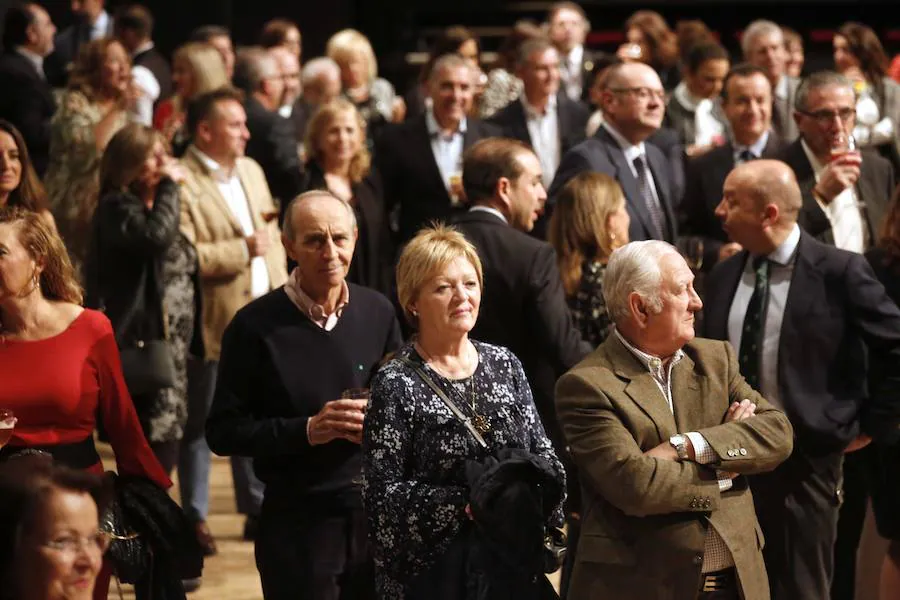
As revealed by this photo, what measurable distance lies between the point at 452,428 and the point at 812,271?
5.39 feet

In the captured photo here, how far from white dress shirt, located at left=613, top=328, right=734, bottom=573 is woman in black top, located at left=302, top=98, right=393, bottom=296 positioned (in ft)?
10.9

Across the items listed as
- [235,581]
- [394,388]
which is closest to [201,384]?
[235,581]

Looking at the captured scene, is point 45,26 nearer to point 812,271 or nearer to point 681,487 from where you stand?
point 812,271

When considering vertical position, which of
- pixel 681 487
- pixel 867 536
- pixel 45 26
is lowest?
pixel 867 536

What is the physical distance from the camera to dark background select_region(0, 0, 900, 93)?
50.4 feet

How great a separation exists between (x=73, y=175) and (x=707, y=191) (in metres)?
3.12

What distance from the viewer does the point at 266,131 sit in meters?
8.88

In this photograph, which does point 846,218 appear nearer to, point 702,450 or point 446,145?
point 446,145

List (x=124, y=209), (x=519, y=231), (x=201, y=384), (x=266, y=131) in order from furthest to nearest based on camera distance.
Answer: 1. (x=266, y=131)
2. (x=201, y=384)
3. (x=124, y=209)
4. (x=519, y=231)

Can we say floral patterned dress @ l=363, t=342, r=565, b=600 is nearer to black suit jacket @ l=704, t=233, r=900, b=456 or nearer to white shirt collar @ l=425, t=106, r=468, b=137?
black suit jacket @ l=704, t=233, r=900, b=456

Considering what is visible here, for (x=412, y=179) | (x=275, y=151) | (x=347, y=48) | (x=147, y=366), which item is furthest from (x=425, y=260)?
(x=347, y=48)

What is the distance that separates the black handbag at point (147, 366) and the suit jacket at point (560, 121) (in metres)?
3.02

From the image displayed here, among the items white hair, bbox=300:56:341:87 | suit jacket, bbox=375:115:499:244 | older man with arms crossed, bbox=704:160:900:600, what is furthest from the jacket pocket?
white hair, bbox=300:56:341:87

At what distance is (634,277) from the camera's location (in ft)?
13.9
